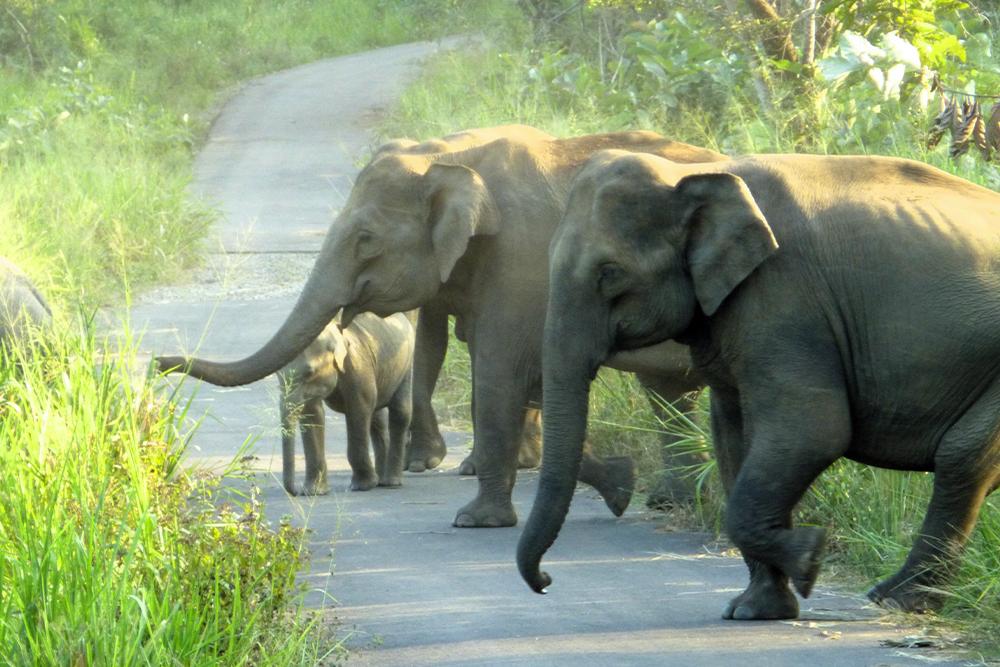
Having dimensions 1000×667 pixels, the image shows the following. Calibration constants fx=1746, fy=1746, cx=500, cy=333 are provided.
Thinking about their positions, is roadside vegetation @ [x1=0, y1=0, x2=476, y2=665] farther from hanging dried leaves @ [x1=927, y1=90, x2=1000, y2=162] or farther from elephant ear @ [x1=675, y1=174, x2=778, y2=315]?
hanging dried leaves @ [x1=927, y1=90, x2=1000, y2=162]

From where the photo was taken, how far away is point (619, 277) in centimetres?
613

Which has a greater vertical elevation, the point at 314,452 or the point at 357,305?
the point at 357,305

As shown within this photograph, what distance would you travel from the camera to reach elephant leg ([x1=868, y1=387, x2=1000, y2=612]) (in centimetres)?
588

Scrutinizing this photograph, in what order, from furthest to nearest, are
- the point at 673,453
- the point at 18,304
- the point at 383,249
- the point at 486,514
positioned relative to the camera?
the point at 18,304 < the point at 383,249 < the point at 673,453 < the point at 486,514

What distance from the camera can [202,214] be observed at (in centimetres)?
1805

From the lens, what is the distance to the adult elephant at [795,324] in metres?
5.90

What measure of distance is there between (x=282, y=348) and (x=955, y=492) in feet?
11.9

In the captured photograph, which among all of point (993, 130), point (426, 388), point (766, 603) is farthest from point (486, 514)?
point (993, 130)

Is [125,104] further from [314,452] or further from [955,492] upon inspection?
A: [955,492]

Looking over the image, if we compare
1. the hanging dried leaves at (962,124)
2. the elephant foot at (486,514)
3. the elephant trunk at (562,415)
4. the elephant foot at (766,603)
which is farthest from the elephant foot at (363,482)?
the hanging dried leaves at (962,124)

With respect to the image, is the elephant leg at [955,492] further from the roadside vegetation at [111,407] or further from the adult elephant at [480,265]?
the adult elephant at [480,265]

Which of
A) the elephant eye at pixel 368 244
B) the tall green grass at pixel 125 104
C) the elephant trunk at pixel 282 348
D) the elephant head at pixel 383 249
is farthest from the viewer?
the tall green grass at pixel 125 104

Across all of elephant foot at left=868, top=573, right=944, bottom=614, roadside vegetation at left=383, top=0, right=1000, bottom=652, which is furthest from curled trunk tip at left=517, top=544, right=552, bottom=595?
roadside vegetation at left=383, top=0, right=1000, bottom=652

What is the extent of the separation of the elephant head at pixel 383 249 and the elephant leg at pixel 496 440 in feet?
1.80
